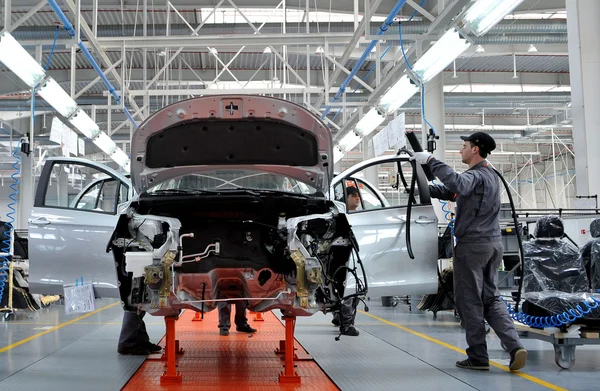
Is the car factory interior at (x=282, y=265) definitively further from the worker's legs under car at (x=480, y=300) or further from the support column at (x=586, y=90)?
the support column at (x=586, y=90)

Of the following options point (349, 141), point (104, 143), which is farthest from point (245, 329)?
point (104, 143)

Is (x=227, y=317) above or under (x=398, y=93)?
under

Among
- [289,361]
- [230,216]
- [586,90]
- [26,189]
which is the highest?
[586,90]

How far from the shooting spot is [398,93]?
31.0ft

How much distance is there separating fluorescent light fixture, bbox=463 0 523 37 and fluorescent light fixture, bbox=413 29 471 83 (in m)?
0.31

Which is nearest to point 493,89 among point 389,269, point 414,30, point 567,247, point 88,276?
point 414,30

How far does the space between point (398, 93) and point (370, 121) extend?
1.65 m

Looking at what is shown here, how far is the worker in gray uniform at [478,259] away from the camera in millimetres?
4734

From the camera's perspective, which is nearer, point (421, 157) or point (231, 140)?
point (231, 140)

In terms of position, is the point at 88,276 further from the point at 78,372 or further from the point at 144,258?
the point at 144,258

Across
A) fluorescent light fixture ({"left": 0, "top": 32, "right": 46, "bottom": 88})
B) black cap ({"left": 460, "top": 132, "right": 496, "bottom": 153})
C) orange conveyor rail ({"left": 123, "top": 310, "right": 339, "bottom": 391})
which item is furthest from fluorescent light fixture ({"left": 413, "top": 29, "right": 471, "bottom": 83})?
fluorescent light fixture ({"left": 0, "top": 32, "right": 46, "bottom": 88})

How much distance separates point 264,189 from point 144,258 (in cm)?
106

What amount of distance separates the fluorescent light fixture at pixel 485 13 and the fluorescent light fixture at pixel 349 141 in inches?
225

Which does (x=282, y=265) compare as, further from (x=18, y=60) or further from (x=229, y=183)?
(x=18, y=60)
